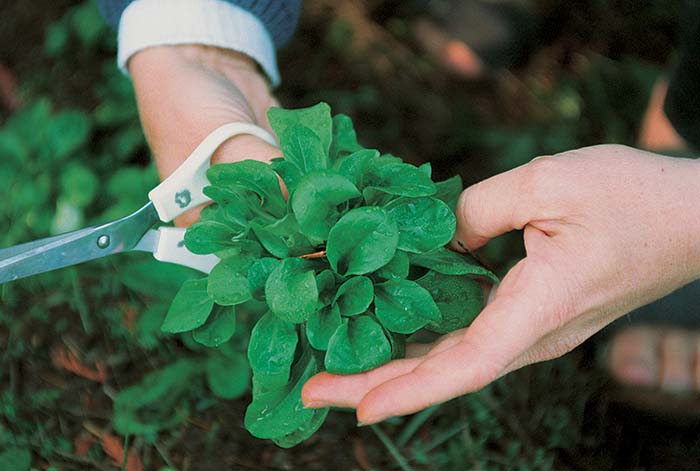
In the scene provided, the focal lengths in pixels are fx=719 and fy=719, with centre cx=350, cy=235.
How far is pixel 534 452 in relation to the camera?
175 centimetres

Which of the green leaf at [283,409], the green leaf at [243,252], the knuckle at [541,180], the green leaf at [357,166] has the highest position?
the green leaf at [357,166]

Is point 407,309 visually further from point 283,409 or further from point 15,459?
point 15,459

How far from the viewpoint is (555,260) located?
1123 mm

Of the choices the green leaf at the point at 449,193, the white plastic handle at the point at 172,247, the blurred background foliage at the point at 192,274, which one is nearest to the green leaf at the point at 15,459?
the blurred background foliage at the point at 192,274

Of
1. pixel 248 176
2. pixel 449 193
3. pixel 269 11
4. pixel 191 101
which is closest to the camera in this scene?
pixel 248 176

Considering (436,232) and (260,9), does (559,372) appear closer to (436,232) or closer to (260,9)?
(436,232)

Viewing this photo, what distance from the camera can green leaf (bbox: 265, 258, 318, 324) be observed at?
1.03 m

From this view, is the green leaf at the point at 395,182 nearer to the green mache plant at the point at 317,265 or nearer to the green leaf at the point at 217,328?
the green mache plant at the point at 317,265

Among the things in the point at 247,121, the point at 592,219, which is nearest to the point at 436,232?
the point at 592,219

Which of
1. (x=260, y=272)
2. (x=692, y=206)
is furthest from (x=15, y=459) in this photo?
(x=692, y=206)

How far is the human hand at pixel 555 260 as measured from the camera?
3.50ft

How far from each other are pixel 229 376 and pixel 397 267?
2.29 ft

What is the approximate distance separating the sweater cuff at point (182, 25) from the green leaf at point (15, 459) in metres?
0.89

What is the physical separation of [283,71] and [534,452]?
1.43m
